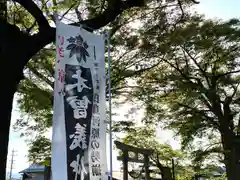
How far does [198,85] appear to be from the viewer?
9.30 metres

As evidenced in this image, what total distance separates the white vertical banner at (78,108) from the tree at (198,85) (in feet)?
13.6

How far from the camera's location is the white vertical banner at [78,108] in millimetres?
2977

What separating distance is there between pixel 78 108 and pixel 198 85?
6.74 m

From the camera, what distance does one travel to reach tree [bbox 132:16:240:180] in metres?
7.89

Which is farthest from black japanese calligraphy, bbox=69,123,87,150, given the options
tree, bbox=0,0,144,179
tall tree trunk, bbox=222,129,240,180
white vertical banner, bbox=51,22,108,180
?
tall tree trunk, bbox=222,129,240,180

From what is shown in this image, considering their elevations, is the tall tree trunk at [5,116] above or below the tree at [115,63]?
below

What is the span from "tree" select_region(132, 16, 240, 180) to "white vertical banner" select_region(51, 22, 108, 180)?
4.15 metres

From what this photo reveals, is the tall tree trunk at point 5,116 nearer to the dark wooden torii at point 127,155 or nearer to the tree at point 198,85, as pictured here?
the dark wooden torii at point 127,155

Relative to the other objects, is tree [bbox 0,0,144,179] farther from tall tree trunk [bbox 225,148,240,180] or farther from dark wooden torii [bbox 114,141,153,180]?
tall tree trunk [bbox 225,148,240,180]

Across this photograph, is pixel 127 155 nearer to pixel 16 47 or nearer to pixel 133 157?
pixel 133 157

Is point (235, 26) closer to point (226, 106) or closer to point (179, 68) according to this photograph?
point (179, 68)

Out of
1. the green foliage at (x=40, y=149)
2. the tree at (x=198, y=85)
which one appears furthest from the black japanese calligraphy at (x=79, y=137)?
the green foliage at (x=40, y=149)

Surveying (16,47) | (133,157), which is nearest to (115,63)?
(133,157)

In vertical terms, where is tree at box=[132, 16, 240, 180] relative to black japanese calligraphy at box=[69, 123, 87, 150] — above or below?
above
